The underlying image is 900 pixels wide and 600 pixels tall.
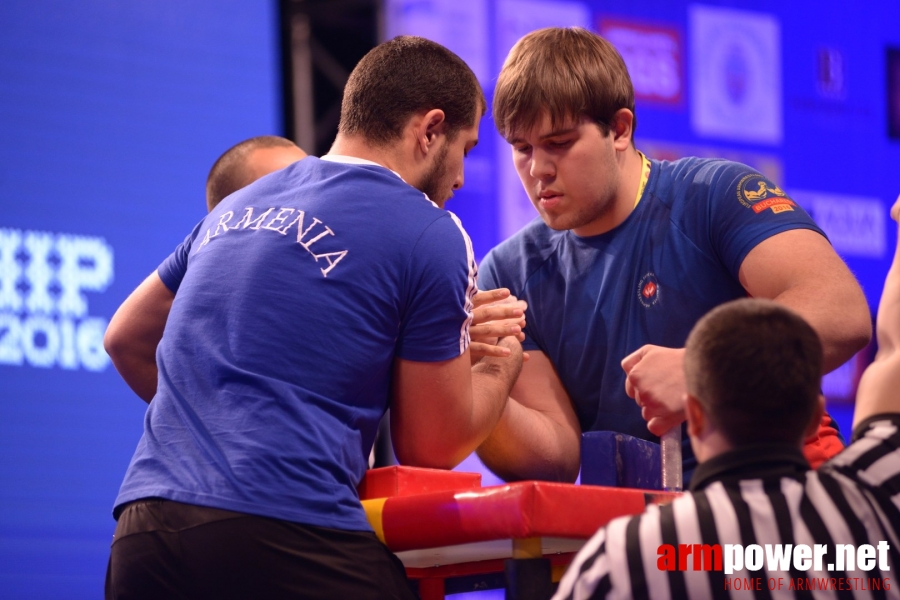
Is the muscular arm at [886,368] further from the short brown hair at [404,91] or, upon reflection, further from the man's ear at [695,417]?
the short brown hair at [404,91]

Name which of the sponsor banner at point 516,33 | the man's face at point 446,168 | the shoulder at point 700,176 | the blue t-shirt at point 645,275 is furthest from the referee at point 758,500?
the sponsor banner at point 516,33

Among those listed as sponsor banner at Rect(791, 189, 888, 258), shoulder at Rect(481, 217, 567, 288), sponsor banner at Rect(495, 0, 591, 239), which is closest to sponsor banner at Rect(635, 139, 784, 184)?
sponsor banner at Rect(791, 189, 888, 258)

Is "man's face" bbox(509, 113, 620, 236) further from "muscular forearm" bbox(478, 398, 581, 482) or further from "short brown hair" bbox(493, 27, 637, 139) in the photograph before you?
"muscular forearm" bbox(478, 398, 581, 482)

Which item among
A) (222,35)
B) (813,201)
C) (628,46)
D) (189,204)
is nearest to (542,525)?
(189,204)

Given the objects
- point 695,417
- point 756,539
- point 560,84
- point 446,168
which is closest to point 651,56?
point 560,84

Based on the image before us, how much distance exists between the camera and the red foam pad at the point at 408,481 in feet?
6.18

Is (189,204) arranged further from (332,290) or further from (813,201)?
(813,201)

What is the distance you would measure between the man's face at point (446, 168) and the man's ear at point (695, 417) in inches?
35.3

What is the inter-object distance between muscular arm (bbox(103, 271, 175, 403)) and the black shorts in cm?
74

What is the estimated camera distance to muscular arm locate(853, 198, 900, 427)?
1.47 m

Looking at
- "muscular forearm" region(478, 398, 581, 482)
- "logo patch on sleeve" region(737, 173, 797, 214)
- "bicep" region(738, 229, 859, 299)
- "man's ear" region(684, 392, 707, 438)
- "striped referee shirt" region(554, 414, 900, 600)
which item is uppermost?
"logo patch on sleeve" region(737, 173, 797, 214)

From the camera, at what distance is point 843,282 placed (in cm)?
221

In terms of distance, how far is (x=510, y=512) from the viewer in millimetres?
1607

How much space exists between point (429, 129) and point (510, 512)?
2.89ft
